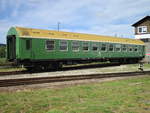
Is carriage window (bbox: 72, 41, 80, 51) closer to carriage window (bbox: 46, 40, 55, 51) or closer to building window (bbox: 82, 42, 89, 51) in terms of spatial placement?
building window (bbox: 82, 42, 89, 51)

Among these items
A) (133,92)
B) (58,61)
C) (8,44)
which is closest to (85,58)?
(58,61)

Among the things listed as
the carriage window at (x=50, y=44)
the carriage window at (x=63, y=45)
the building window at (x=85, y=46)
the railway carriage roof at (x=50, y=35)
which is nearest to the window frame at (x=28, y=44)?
the railway carriage roof at (x=50, y=35)

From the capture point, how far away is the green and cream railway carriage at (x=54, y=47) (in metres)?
15.8

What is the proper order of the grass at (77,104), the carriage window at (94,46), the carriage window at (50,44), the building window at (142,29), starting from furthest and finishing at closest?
the building window at (142,29)
the carriage window at (94,46)
the carriage window at (50,44)
the grass at (77,104)

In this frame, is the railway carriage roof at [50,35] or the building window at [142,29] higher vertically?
the building window at [142,29]

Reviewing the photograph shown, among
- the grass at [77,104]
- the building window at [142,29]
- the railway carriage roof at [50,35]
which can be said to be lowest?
the grass at [77,104]

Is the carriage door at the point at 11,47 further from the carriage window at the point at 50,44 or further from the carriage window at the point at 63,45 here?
the carriage window at the point at 63,45

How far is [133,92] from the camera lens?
27.6 ft

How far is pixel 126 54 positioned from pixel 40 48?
45.4ft

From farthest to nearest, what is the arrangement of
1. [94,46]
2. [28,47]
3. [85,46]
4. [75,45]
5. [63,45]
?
1. [94,46]
2. [85,46]
3. [75,45]
4. [63,45]
5. [28,47]

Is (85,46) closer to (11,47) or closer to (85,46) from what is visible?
(85,46)

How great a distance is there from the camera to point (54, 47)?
693 inches

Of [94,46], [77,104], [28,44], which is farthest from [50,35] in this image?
[77,104]

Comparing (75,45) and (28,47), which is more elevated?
(75,45)
